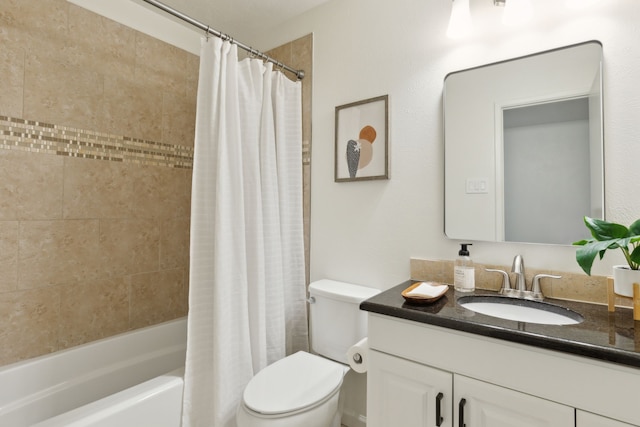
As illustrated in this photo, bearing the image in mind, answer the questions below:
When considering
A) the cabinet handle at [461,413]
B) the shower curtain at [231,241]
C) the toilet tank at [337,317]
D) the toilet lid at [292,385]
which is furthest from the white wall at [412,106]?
the cabinet handle at [461,413]

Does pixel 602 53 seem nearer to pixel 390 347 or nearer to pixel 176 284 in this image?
pixel 390 347

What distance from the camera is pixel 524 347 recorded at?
0.88 metres

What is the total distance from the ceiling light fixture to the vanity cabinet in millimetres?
1416

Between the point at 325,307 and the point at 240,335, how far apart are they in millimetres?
470

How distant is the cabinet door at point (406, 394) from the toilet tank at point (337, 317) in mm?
417

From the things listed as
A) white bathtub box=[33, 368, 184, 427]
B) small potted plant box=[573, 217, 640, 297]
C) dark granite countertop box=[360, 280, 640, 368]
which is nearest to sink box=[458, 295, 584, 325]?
dark granite countertop box=[360, 280, 640, 368]

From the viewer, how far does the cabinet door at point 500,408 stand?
0.84 meters

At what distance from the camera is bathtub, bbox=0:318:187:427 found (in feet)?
4.10

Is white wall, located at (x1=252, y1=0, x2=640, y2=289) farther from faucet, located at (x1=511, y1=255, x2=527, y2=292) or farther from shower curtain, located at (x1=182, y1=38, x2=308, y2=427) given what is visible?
shower curtain, located at (x1=182, y1=38, x2=308, y2=427)

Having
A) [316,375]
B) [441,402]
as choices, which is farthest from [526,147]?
[316,375]

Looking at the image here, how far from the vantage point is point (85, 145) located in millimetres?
1771

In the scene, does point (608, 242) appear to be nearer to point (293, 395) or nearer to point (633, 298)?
point (633, 298)

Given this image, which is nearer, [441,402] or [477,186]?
[441,402]

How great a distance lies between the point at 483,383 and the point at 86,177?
7.09 feet
